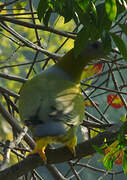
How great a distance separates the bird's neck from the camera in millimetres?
1326

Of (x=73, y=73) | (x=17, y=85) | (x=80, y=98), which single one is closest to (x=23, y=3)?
(x=17, y=85)

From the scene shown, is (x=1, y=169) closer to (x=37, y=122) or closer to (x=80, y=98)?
(x=37, y=122)

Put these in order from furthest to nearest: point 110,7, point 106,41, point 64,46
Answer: point 64,46 < point 106,41 < point 110,7

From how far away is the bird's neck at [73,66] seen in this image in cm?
133

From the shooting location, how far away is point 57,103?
3.46 ft

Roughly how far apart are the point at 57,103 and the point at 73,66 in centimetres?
32

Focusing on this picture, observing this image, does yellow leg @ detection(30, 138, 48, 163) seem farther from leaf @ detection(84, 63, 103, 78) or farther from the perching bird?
leaf @ detection(84, 63, 103, 78)

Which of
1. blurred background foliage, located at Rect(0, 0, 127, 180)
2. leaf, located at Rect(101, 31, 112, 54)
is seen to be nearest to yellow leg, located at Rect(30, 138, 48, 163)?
blurred background foliage, located at Rect(0, 0, 127, 180)

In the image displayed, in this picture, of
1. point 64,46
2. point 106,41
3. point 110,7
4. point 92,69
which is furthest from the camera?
point 64,46

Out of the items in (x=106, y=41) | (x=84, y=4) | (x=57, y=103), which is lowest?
(x=57, y=103)

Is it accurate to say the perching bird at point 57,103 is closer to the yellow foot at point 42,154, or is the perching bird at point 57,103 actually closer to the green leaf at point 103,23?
the yellow foot at point 42,154

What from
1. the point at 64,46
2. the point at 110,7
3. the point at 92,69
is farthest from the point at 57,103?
the point at 64,46

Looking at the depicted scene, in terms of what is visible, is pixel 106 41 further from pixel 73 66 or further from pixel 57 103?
pixel 73 66

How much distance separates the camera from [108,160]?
0.94 meters
